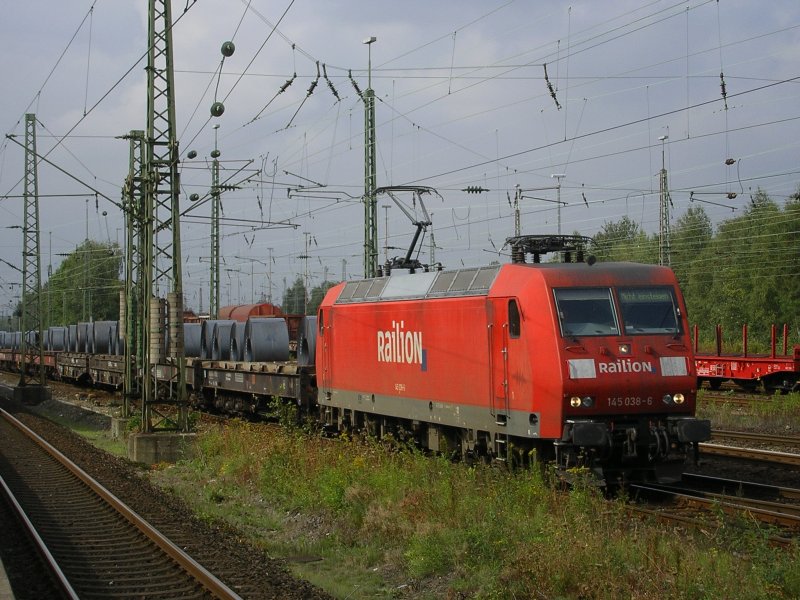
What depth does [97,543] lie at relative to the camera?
38.0 feet

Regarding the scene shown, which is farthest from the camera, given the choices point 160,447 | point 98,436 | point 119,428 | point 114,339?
point 114,339

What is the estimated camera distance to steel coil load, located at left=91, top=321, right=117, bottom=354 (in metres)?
42.7

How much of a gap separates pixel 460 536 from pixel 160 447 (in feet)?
36.0

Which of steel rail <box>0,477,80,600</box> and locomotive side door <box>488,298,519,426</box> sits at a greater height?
locomotive side door <box>488,298,519,426</box>

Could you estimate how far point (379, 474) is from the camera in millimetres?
13008

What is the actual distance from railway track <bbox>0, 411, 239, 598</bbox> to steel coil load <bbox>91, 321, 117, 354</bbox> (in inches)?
972

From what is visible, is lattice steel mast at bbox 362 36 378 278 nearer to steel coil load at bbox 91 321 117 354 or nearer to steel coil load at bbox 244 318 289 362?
steel coil load at bbox 244 318 289 362

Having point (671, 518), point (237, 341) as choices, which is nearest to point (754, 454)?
point (671, 518)

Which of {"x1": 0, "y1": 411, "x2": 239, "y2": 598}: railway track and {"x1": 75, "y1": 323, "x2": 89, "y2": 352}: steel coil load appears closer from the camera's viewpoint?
{"x1": 0, "y1": 411, "x2": 239, "y2": 598}: railway track

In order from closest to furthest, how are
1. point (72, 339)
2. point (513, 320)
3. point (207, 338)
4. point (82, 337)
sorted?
point (513, 320) → point (207, 338) → point (82, 337) → point (72, 339)

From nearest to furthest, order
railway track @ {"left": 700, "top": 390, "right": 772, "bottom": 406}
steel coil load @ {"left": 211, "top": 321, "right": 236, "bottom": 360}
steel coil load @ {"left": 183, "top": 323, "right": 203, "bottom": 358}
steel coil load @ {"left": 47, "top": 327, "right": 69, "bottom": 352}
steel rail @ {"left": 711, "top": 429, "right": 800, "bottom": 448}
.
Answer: steel rail @ {"left": 711, "top": 429, "right": 800, "bottom": 448}
railway track @ {"left": 700, "top": 390, "right": 772, "bottom": 406}
steel coil load @ {"left": 211, "top": 321, "right": 236, "bottom": 360}
steel coil load @ {"left": 183, "top": 323, "right": 203, "bottom": 358}
steel coil load @ {"left": 47, "top": 327, "right": 69, "bottom": 352}

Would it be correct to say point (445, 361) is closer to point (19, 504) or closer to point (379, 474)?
point (379, 474)

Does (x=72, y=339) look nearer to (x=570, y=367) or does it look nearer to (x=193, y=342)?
(x=193, y=342)

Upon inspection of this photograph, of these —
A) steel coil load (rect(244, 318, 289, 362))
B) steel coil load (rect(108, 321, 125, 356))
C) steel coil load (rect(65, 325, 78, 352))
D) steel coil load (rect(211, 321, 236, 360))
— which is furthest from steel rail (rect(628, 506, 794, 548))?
steel coil load (rect(65, 325, 78, 352))
